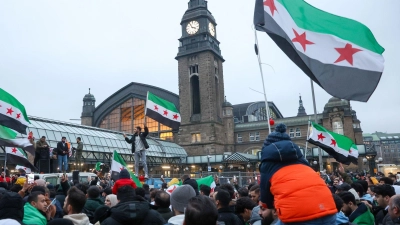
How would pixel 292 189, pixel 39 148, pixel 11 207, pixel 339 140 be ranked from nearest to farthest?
1. pixel 292 189
2. pixel 11 207
3. pixel 339 140
4. pixel 39 148

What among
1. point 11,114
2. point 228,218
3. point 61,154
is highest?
point 11,114

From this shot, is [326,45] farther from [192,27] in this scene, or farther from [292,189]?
[192,27]

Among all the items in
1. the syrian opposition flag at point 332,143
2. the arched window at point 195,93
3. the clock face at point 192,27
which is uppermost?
the clock face at point 192,27

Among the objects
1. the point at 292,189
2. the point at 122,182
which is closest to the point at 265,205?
the point at 292,189

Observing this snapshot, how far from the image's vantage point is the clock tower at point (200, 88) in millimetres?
62844

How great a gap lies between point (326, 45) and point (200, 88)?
5554 cm

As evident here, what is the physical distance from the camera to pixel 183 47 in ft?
219

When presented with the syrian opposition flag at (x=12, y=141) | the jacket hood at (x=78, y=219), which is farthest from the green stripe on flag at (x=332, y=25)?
the syrian opposition flag at (x=12, y=141)

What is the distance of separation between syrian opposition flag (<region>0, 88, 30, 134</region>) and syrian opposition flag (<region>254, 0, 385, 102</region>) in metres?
11.4

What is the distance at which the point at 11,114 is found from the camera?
14.1 metres

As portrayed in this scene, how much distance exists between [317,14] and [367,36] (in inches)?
54.8

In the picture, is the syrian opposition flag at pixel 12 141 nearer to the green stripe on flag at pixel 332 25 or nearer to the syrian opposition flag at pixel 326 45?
the syrian opposition flag at pixel 326 45

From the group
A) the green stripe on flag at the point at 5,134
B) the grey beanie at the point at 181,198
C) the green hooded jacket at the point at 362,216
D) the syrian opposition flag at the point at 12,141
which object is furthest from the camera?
the green stripe on flag at the point at 5,134

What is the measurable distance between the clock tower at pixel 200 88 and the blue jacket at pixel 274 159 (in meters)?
58.4
